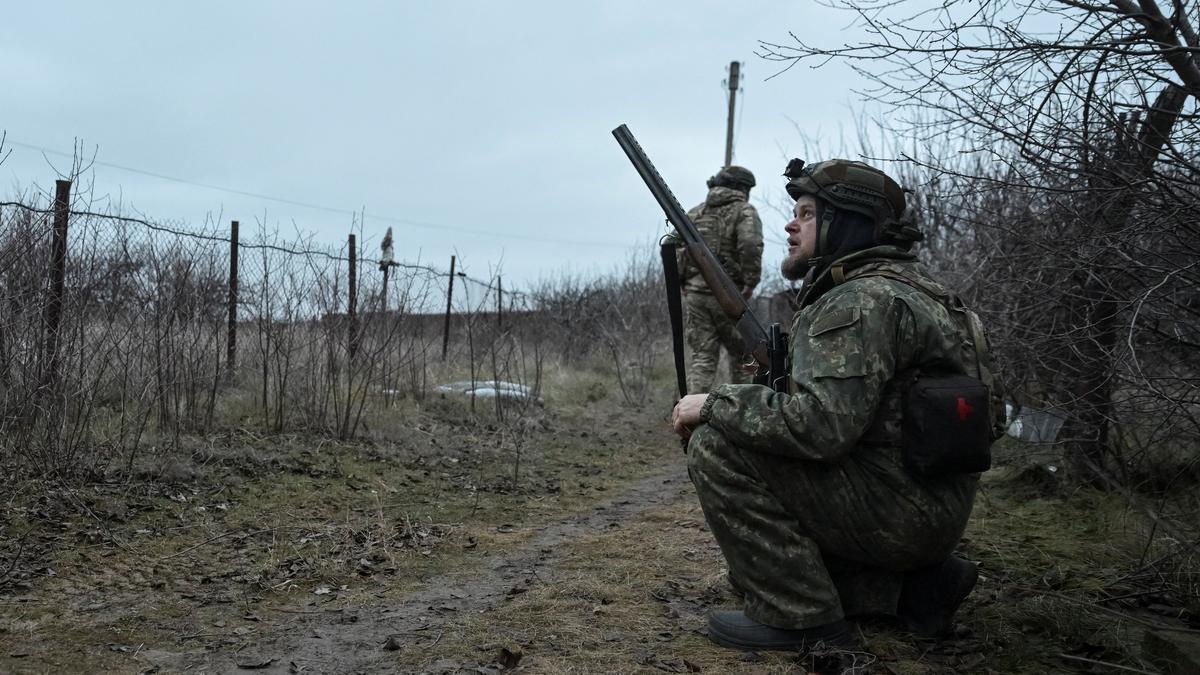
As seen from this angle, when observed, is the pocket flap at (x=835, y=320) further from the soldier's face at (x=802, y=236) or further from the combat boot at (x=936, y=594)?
the combat boot at (x=936, y=594)

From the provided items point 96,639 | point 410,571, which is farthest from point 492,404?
point 96,639

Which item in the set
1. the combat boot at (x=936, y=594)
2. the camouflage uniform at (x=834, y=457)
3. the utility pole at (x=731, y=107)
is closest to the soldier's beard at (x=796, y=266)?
the camouflage uniform at (x=834, y=457)

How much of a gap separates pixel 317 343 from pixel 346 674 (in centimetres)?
448

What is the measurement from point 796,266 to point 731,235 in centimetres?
531

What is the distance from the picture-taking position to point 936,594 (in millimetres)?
3227

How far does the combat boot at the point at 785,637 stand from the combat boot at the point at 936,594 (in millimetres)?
345

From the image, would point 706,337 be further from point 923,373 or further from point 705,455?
point 923,373

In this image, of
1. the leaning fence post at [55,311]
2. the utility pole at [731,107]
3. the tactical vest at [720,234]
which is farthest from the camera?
the utility pole at [731,107]

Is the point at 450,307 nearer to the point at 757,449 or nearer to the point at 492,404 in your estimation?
the point at 492,404

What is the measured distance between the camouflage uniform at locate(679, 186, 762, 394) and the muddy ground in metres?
2.04

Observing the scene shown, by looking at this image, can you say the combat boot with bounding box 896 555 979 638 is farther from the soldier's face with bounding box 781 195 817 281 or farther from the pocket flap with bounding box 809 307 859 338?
the soldier's face with bounding box 781 195 817 281

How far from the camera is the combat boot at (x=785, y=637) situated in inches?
118

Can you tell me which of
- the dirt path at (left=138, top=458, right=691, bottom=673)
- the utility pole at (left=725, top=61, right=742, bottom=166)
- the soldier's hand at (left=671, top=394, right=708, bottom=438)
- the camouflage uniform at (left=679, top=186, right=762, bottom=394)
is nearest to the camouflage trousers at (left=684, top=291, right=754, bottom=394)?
the camouflage uniform at (left=679, top=186, right=762, bottom=394)

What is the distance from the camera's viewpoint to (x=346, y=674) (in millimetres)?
3074
